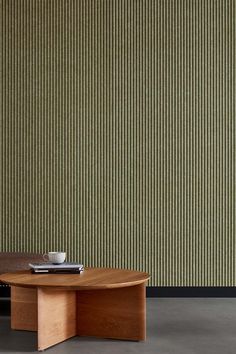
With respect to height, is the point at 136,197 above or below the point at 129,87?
below

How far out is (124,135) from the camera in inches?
233

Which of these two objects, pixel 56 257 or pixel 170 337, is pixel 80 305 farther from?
pixel 170 337

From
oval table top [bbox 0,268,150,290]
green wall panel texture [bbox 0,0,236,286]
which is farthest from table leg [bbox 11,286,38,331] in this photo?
green wall panel texture [bbox 0,0,236,286]

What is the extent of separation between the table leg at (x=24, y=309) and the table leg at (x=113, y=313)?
32 cm

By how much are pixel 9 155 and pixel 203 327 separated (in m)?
2.46

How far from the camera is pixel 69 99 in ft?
19.4

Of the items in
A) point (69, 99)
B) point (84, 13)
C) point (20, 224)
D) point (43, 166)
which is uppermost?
point (84, 13)

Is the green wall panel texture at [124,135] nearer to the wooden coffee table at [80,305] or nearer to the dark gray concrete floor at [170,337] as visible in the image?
the dark gray concrete floor at [170,337]

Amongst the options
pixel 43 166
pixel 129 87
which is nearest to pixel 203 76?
pixel 129 87

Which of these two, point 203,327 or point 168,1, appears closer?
point 203,327

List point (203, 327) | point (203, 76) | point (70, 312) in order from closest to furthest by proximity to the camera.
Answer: point (70, 312)
point (203, 327)
point (203, 76)

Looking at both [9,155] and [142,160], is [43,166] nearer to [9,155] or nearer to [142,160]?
[9,155]

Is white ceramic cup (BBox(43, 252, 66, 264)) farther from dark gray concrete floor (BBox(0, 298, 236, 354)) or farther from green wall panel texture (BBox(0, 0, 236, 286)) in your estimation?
green wall panel texture (BBox(0, 0, 236, 286))

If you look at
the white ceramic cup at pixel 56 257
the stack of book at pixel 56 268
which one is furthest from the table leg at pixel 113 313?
the white ceramic cup at pixel 56 257
